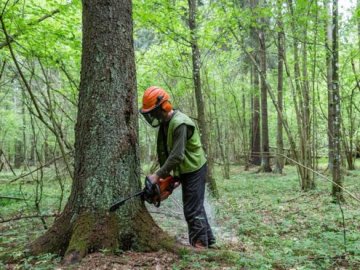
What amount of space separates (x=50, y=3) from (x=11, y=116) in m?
18.9

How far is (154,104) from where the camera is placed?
3.99 metres

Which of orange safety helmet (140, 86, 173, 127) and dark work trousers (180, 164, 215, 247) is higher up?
orange safety helmet (140, 86, 173, 127)

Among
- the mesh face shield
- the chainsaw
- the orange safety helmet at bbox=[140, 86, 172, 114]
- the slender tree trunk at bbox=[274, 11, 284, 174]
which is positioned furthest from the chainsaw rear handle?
the slender tree trunk at bbox=[274, 11, 284, 174]

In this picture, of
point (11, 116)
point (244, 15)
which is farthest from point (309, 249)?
point (11, 116)

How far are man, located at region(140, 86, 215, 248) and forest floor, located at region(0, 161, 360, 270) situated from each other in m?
0.41

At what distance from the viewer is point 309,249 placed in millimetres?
4379

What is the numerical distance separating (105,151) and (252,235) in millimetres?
2947

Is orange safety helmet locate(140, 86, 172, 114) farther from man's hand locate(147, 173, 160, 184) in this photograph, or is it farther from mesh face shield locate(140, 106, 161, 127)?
man's hand locate(147, 173, 160, 184)

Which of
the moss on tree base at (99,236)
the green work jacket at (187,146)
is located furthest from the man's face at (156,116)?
the moss on tree base at (99,236)

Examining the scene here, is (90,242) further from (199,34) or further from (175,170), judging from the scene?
(199,34)

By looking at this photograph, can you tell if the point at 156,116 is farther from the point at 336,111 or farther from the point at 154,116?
the point at 336,111

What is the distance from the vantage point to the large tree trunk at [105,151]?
3.57 m

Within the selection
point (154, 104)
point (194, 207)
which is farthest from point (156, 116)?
point (194, 207)

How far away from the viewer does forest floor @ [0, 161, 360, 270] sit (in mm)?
3439
